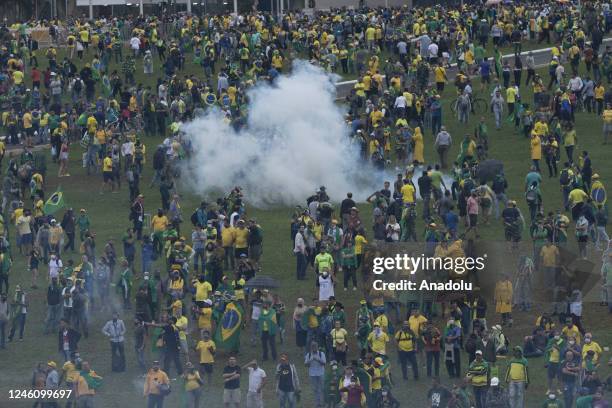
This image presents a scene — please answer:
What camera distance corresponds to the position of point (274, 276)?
121 ft

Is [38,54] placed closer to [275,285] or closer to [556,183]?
[556,183]

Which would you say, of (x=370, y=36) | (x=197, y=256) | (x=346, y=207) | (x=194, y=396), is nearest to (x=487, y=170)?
(x=346, y=207)

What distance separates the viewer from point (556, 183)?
4291 centimetres

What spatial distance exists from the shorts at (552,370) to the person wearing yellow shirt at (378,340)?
3182 millimetres

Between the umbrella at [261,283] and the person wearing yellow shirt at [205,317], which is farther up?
the umbrella at [261,283]

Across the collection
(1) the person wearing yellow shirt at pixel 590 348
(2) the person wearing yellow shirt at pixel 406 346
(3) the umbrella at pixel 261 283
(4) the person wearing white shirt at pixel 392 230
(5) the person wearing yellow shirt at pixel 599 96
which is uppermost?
(5) the person wearing yellow shirt at pixel 599 96

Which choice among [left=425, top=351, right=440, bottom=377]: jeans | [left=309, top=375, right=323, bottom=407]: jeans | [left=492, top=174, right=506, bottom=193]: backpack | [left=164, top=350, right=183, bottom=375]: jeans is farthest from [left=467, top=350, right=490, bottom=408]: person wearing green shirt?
[left=492, top=174, right=506, bottom=193]: backpack

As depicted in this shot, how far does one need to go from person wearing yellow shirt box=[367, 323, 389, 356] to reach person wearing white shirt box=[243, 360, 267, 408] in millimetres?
2679

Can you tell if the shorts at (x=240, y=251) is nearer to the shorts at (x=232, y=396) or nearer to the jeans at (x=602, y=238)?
the jeans at (x=602, y=238)

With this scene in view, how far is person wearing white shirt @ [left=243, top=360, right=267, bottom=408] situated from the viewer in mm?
28906

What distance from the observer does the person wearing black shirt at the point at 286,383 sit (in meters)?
29.0

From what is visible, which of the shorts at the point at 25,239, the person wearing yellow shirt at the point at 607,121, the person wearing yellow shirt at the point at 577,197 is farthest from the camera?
the person wearing yellow shirt at the point at 607,121

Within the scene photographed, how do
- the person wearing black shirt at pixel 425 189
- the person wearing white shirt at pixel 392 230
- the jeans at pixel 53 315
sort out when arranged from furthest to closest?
the person wearing black shirt at pixel 425 189 → the person wearing white shirt at pixel 392 230 → the jeans at pixel 53 315

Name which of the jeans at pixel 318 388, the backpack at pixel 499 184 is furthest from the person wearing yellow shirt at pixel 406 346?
the backpack at pixel 499 184
